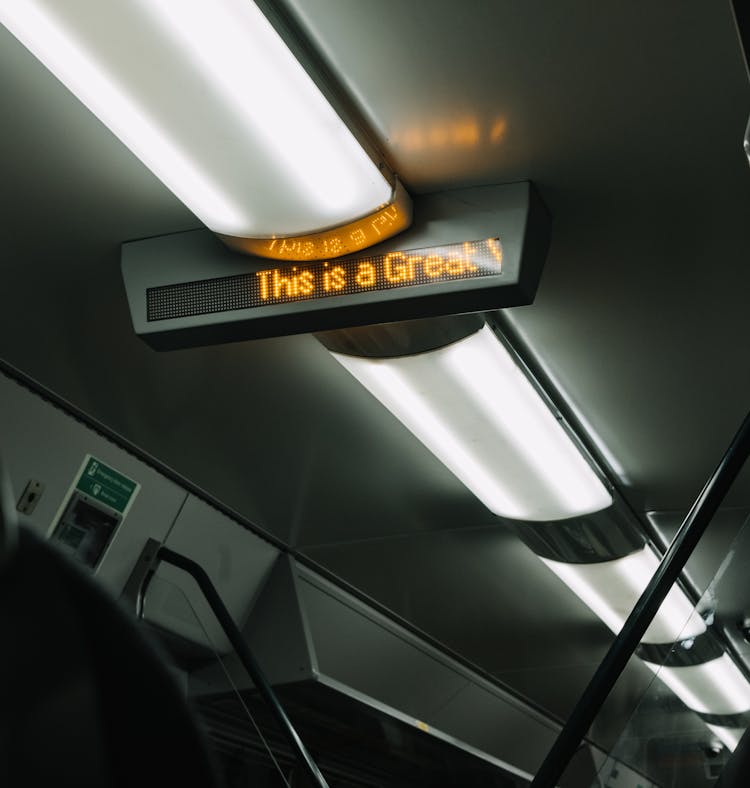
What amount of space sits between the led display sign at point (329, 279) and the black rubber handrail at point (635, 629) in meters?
1.25

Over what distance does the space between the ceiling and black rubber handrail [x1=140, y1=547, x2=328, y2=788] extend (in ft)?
1.26

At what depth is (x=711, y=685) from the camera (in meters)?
2.49

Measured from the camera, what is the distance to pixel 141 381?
12.4 feet

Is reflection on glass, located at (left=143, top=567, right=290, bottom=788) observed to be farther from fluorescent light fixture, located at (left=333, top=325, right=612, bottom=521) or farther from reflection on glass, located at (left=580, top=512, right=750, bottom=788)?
reflection on glass, located at (left=580, top=512, right=750, bottom=788)

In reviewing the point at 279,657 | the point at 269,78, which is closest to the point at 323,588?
the point at 279,657

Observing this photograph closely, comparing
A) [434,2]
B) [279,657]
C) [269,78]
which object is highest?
[434,2]

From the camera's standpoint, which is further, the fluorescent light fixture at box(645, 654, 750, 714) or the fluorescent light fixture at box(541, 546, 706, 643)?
the fluorescent light fixture at box(541, 546, 706, 643)

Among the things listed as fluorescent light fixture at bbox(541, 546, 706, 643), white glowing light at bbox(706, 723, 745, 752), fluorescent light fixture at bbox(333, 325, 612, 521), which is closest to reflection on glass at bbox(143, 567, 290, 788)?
fluorescent light fixture at bbox(333, 325, 612, 521)

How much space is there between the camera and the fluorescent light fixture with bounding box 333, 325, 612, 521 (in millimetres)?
3248

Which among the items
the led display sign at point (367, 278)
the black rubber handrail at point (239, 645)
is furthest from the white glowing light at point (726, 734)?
the black rubber handrail at point (239, 645)

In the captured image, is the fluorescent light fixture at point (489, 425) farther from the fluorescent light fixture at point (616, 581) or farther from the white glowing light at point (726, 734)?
the white glowing light at point (726, 734)

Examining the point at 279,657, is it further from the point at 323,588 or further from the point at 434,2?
the point at 434,2

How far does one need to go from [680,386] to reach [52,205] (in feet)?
7.75

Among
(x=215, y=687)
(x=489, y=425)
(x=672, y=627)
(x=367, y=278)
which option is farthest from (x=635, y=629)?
(x=215, y=687)
